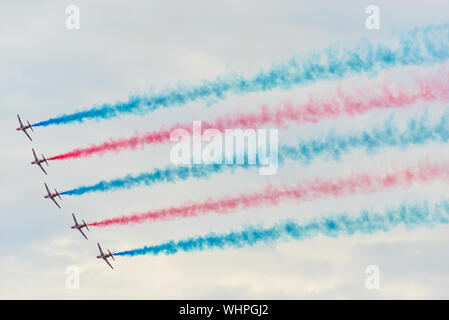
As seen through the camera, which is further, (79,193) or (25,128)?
(25,128)
